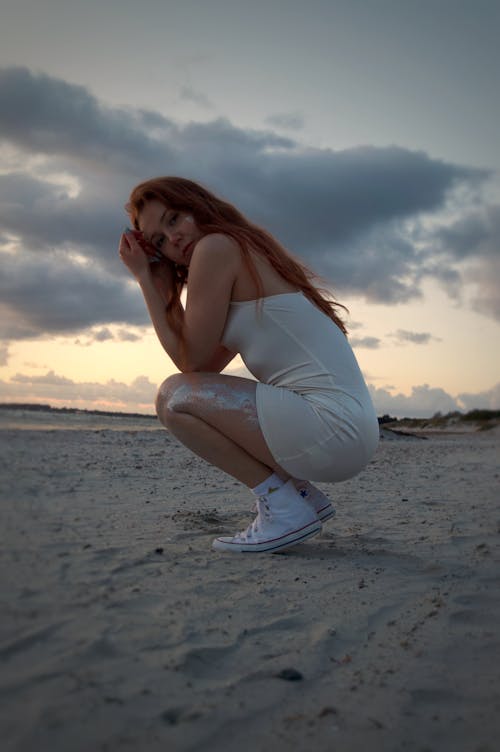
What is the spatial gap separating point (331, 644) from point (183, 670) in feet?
1.42

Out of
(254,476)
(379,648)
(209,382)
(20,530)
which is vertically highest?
(209,382)

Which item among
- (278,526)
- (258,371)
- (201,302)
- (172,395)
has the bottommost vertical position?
(278,526)

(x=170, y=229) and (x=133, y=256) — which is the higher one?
(x=170, y=229)

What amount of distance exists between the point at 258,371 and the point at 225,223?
637 millimetres

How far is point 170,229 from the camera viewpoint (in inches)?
102

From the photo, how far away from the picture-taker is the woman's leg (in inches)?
95.4

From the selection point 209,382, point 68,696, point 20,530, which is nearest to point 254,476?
point 209,382

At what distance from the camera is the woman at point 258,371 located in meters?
2.36

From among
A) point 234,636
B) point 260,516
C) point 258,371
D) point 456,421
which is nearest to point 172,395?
point 258,371

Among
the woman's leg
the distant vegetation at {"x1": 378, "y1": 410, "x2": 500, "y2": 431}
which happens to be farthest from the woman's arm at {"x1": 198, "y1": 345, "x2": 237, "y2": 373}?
the distant vegetation at {"x1": 378, "y1": 410, "x2": 500, "y2": 431}

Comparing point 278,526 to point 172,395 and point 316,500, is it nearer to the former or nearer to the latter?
point 316,500

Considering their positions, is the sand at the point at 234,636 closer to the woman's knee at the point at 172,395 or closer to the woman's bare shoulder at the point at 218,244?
the woman's knee at the point at 172,395

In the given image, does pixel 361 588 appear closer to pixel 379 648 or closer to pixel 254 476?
pixel 379 648

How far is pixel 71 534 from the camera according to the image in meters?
2.27
